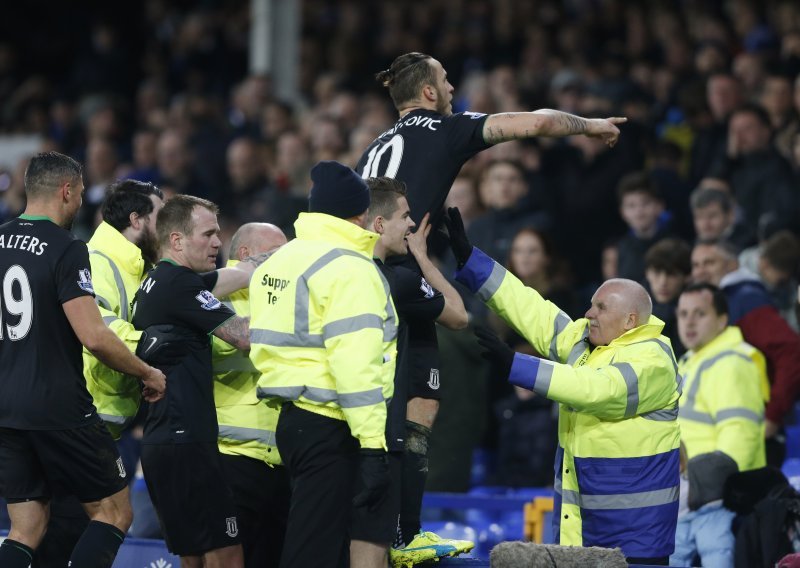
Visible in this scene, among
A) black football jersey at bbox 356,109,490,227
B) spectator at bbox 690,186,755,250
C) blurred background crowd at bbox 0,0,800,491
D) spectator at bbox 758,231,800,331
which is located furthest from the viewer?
blurred background crowd at bbox 0,0,800,491

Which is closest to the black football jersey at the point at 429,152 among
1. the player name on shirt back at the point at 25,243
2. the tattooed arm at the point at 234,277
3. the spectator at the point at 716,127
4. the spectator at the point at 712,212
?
the tattooed arm at the point at 234,277

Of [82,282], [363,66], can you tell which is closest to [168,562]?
[82,282]

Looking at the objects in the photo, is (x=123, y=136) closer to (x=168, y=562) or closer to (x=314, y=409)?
(x=168, y=562)

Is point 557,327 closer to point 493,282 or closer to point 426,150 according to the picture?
point 493,282

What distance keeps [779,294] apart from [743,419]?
1807mm

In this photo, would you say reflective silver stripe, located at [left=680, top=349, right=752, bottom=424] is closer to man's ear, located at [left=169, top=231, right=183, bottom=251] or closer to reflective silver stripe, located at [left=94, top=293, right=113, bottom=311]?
man's ear, located at [left=169, top=231, right=183, bottom=251]

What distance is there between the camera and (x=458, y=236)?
22.7 feet

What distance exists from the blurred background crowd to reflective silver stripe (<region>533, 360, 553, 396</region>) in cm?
272

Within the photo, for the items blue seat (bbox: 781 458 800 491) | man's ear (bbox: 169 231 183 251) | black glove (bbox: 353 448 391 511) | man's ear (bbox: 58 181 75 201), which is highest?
man's ear (bbox: 58 181 75 201)

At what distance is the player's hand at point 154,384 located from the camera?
6277 millimetres

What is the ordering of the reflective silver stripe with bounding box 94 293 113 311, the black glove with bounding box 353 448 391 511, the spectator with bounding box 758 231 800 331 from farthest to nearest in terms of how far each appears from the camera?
the spectator with bounding box 758 231 800 331 < the reflective silver stripe with bounding box 94 293 113 311 < the black glove with bounding box 353 448 391 511

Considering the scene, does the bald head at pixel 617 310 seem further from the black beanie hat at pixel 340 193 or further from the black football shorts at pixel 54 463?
the black football shorts at pixel 54 463

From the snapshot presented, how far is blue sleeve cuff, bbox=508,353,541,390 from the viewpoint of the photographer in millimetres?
6340

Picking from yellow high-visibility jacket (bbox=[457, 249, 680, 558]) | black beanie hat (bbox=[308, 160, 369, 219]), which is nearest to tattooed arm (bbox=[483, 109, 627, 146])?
black beanie hat (bbox=[308, 160, 369, 219])
